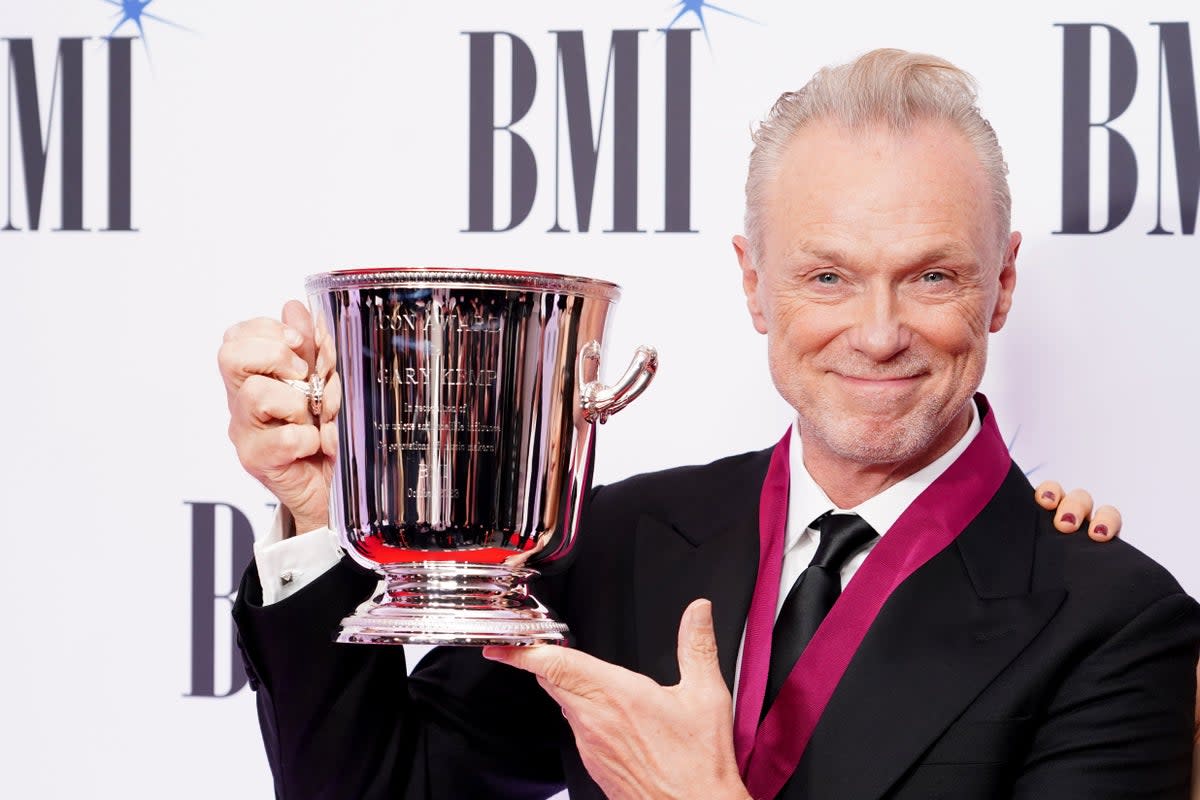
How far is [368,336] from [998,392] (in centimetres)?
121

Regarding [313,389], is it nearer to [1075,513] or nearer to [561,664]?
[561,664]

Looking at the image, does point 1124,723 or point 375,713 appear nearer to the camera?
point 1124,723

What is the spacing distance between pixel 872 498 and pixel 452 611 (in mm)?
623

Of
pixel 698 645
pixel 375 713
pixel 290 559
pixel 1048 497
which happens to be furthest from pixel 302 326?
pixel 1048 497

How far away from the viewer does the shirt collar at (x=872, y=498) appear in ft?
5.98

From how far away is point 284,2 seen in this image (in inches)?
97.1

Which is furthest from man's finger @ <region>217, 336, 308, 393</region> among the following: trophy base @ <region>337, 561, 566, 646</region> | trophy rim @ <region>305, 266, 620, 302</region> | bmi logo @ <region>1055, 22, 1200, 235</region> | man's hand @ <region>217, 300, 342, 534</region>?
bmi logo @ <region>1055, 22, 1200, 235</region>

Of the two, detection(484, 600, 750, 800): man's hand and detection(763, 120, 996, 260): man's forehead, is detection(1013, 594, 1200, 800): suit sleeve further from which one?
detection(763, 120, 996, 260): man's forehead

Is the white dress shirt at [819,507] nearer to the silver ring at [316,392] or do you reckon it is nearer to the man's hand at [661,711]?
the man's hand at [661,711]

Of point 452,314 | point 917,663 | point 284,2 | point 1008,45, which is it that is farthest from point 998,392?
point 284,2

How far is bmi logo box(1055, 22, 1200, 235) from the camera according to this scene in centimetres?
226

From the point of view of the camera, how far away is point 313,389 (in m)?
1.62

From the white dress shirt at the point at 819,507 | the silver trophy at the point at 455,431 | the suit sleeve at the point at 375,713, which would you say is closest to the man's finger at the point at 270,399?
the silver trophy at the point at 455,431

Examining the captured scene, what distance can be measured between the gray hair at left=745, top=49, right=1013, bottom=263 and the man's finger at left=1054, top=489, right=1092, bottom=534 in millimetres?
350
